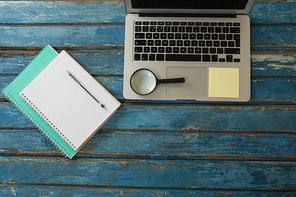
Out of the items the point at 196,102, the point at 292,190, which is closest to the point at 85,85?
→ the point at 196,102

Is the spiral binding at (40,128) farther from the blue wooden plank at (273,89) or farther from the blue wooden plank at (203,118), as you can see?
the blue wooden plank at (273,89)

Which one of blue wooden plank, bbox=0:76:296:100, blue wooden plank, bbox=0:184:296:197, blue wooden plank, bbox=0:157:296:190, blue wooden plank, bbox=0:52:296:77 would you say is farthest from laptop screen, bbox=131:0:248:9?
blue wooden plank, bbox=0:184:296:197

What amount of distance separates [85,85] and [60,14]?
37cm

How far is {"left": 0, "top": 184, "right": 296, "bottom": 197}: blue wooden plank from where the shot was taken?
919 mm

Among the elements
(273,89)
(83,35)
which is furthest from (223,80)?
(83,35)

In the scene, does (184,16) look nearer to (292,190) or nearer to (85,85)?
(85,85)

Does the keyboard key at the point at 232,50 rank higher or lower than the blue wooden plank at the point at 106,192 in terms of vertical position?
higher

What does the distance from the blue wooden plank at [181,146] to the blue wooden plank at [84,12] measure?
529mm

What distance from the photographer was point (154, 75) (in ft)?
2.94

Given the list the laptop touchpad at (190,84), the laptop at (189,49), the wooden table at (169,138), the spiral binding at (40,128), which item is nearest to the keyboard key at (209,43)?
the laptop at (189,49)

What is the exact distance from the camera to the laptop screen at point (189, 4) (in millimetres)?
877

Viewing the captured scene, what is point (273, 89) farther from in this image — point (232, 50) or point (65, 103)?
point (65, 103)

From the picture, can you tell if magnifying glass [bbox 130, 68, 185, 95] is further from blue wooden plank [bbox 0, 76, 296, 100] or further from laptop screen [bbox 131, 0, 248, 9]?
blue wooden plank [bbox 0, 76, 296, 100]

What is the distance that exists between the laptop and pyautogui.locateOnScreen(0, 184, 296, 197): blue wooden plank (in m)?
0.41
